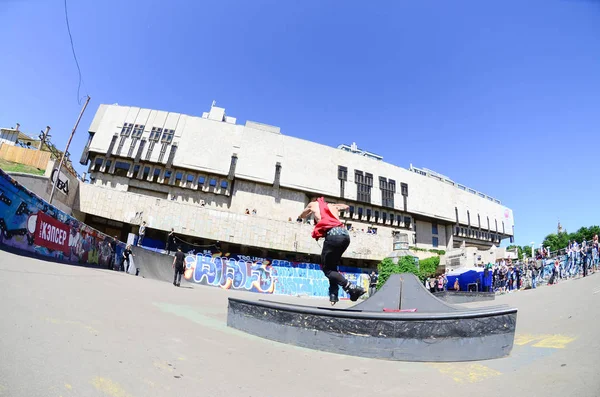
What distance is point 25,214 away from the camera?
9.74 m

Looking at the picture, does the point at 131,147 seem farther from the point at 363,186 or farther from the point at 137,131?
the point at 363,186

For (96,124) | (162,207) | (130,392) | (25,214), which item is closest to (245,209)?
(162,207)

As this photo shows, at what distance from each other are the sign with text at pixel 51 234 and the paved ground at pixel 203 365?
8.89 meters

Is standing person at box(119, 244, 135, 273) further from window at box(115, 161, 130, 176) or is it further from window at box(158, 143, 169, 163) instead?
window at box(115, 161, 130, 176)

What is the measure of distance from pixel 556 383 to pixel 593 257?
18550 mm

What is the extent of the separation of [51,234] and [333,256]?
12265mm

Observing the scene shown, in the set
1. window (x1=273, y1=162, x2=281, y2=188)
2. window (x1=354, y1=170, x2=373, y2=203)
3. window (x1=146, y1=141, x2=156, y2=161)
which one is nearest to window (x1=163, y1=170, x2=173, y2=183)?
window (x1=146, y1=141, x2=156, y2=161)

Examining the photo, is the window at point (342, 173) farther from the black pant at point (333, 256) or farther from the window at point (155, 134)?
the black pant at point (333, 256)

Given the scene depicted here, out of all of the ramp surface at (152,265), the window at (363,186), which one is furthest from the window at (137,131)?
the window at (363,186)

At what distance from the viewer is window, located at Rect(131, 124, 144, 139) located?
38.0m

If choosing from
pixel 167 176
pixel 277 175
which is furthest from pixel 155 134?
pixel 277 175

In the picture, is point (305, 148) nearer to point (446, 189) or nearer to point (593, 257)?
point (446, 189)

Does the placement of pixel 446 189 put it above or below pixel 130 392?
above

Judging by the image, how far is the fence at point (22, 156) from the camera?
2795cm
